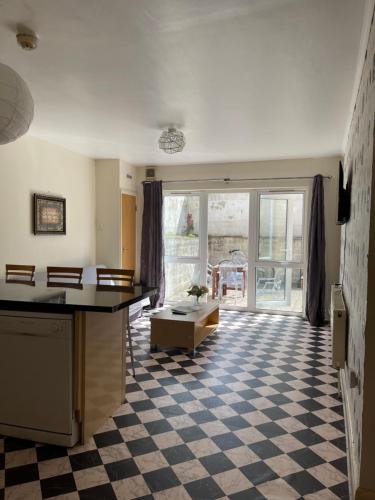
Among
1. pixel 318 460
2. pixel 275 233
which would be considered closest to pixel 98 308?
pixel 318 460

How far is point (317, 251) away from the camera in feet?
17.7

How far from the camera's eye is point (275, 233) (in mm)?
5887

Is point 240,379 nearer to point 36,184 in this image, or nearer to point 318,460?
point 318,460

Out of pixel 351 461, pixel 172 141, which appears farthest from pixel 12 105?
pixel 351 461

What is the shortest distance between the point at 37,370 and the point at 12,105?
1.44 meters

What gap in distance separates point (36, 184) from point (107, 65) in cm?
248

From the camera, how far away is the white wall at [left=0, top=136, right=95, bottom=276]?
4117mm

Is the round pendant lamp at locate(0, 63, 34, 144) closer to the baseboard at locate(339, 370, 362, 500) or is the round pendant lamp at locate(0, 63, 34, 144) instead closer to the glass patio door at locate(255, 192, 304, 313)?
the baseboard at locate(339, 370, 362, 500)

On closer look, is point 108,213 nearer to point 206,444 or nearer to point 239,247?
point 239,247

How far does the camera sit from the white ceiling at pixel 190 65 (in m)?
1.91

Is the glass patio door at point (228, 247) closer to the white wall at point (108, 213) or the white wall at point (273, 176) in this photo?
the white wall at point (273, 176)

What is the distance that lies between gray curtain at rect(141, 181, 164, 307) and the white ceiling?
198cm

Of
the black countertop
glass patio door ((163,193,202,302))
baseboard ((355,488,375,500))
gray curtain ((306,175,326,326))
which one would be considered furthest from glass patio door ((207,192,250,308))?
baseboard ((355,488,375,500))

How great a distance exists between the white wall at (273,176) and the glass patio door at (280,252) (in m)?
0.29
